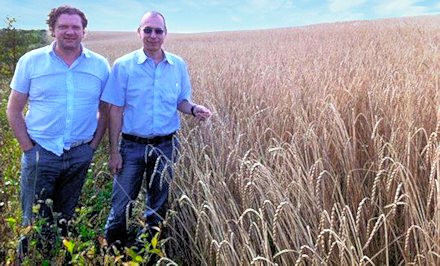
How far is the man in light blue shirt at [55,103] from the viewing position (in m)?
2.62

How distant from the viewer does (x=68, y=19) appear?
263 cm

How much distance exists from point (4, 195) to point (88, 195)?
2.13 feet

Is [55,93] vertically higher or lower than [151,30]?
lower

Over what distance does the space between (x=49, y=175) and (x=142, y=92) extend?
30.7 inches

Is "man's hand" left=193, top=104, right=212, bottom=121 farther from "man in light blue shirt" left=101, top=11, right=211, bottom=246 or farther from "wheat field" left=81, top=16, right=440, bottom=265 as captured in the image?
"wheat field" left=81, top=16, right=440, bottom=265

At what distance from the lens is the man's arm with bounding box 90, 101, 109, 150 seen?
293 centimetres

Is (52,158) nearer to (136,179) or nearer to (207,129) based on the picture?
(136,179)

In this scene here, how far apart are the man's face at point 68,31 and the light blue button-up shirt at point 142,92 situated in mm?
286

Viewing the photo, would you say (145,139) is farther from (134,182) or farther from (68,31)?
(68,31)

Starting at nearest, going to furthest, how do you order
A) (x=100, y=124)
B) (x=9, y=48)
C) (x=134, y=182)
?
(x=134, y=182) < (x=100, y=124) < (x=9, y=48)

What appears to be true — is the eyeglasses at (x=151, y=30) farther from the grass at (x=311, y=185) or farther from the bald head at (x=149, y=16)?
the grass at (x=311, y=185)

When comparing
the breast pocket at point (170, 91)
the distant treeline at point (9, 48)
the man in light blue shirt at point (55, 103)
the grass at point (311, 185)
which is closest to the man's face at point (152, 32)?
the breast pocket at point (170, 91)

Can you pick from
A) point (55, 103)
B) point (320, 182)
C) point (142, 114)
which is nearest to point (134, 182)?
point (142, 114)

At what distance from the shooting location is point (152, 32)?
2699 mm
